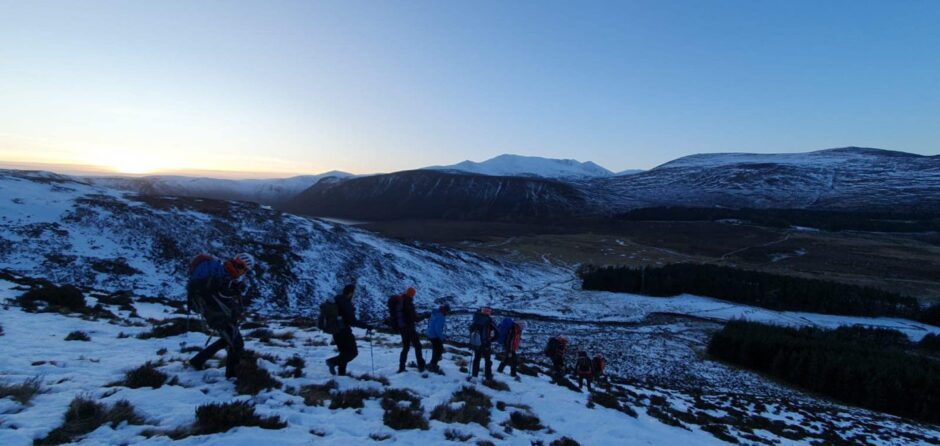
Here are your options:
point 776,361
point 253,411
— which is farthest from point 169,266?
point 776,361

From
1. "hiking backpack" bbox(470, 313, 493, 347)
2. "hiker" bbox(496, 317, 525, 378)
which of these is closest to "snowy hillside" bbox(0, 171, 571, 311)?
"hiker" bbox(496, 317, 525, 378)

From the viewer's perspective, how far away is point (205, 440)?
264 inches

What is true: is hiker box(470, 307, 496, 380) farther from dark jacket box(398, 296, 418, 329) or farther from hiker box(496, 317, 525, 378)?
dark jacket box(398, 296, 418, 329)

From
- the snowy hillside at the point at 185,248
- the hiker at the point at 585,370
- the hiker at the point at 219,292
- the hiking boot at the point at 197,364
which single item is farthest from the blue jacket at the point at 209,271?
the snowy hillside at the point at 185,248

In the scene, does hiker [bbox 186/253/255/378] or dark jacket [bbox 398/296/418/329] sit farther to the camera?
dark jacket [bbox 398/296/418/329]

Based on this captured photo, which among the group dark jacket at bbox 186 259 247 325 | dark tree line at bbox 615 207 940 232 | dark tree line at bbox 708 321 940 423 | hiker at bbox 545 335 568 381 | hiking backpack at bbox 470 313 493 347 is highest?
dark tree line at bbox 615 207 940 232

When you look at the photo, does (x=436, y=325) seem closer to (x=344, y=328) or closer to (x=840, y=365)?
(x=344, y=328)

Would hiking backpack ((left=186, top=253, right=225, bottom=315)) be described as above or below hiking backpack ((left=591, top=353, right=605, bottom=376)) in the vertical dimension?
above

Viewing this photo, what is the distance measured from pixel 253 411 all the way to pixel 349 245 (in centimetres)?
5041

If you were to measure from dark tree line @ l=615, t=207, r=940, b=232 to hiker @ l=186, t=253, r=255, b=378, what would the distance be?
602 feet

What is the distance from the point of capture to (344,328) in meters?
11.8

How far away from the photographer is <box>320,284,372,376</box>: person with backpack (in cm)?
1170

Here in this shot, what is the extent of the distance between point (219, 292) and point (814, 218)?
209758mm

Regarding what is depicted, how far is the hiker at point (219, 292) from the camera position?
30.7 feet
